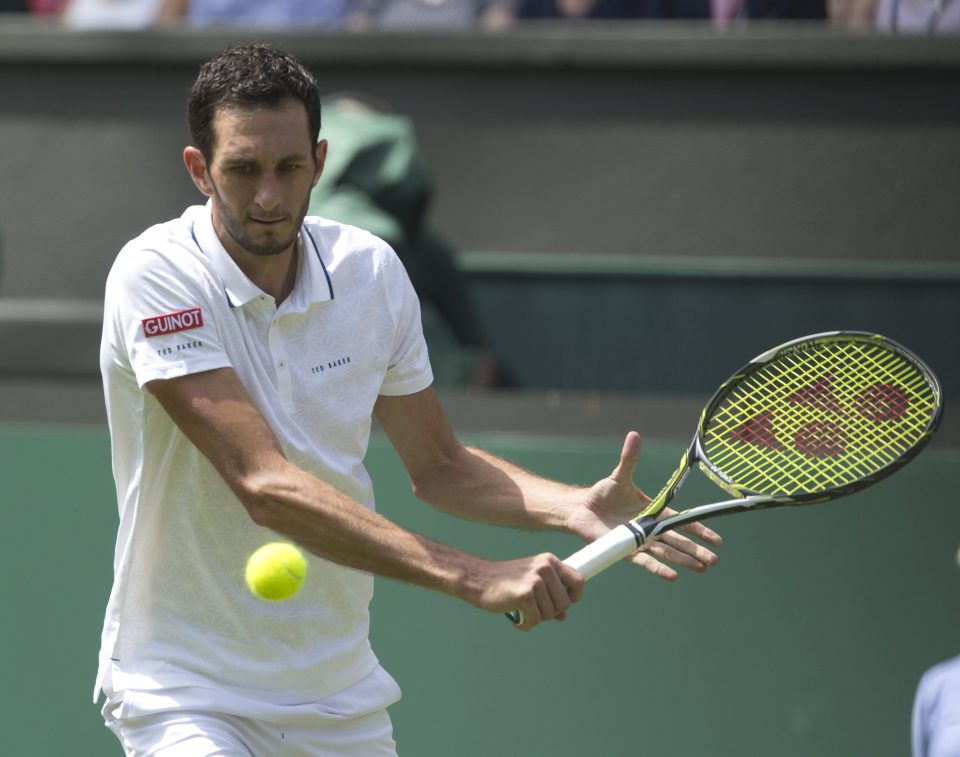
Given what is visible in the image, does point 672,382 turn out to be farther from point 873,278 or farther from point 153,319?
point 153,319

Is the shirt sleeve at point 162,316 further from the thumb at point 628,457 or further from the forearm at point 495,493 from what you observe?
the thumb at point 628,457

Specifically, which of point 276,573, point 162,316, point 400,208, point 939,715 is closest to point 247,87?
point 162,316

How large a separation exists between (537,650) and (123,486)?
7.48 feet

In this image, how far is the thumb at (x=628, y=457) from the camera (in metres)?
2.86

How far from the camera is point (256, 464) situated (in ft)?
8.57

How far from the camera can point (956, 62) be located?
17.8ft

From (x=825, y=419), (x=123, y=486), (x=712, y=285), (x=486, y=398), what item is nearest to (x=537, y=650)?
(x=486, y=398)

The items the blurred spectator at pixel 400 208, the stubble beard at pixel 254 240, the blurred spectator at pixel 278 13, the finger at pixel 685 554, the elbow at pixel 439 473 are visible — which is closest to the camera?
the stubble beard at pixel 254 240

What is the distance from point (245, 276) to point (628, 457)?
80 centimetres

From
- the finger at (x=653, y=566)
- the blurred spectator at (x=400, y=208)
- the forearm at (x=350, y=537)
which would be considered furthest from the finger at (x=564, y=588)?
the blurred spectator at (x=400, y=208)

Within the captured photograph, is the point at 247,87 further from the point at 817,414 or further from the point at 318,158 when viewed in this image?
the point at 817,414

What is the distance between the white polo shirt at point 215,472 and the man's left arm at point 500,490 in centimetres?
29

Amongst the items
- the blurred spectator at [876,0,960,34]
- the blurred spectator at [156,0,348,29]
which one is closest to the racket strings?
the blurred spectator at [876,0,960,34]

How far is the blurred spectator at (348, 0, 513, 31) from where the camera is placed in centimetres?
589
